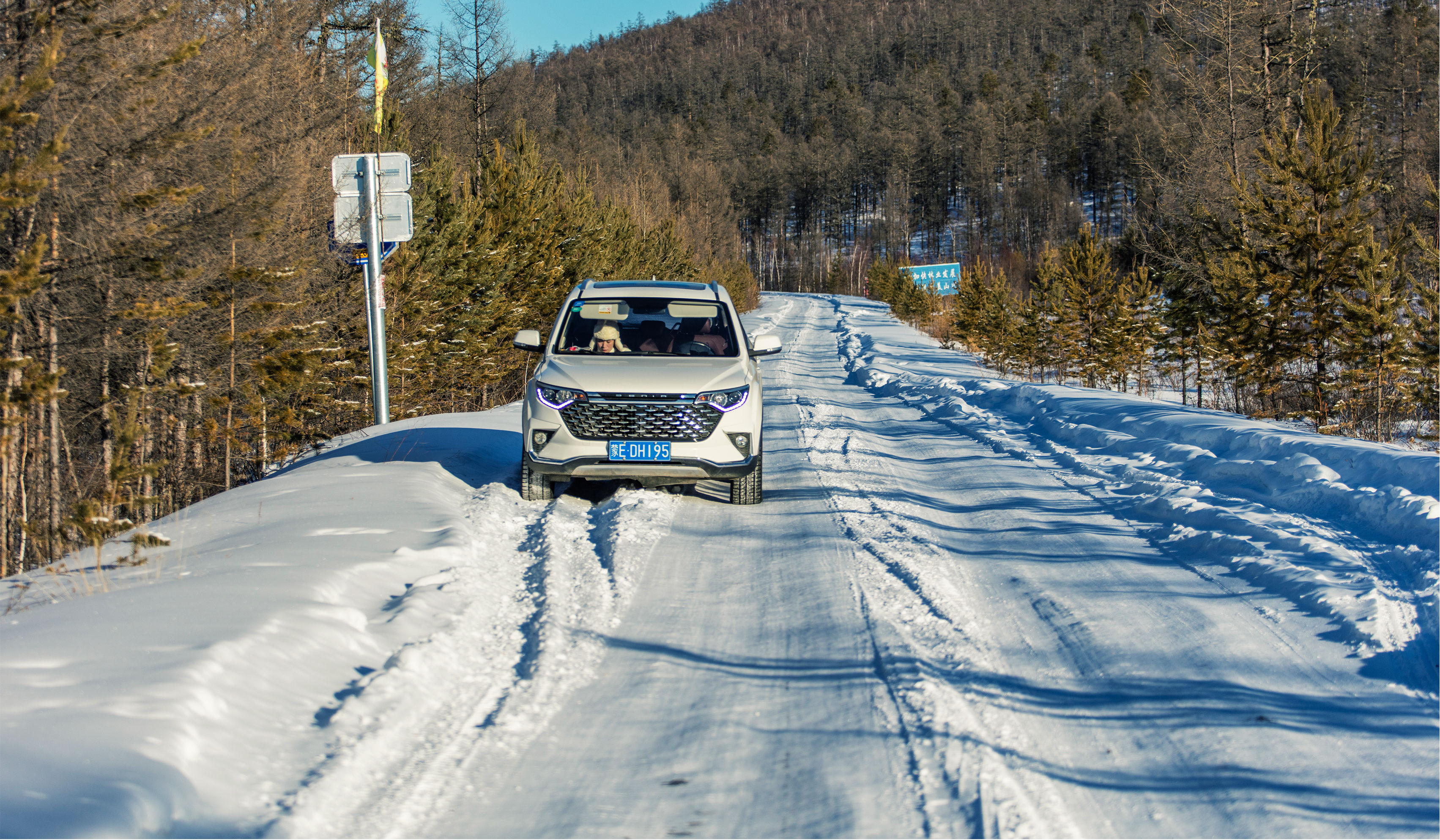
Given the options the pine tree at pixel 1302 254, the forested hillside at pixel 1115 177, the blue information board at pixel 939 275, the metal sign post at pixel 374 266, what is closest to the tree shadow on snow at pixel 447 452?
the metal sign post at pixel 374 266

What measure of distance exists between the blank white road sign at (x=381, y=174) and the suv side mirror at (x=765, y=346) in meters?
5.70

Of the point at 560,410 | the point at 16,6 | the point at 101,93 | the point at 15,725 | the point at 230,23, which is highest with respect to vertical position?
the point at 230,23

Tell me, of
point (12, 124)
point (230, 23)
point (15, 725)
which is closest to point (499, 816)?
point (15, 725)

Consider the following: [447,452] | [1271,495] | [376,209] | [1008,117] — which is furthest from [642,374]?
[1008,117]

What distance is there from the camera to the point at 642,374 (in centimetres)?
786

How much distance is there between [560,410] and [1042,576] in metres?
4.09

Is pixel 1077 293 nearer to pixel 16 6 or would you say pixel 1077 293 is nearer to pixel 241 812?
pixel 16 6

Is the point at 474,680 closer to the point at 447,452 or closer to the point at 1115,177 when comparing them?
the point at 447,452

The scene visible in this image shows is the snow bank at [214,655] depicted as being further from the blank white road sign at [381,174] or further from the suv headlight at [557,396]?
the blank white road sign at [381,174]

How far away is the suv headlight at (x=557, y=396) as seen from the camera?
7.75m

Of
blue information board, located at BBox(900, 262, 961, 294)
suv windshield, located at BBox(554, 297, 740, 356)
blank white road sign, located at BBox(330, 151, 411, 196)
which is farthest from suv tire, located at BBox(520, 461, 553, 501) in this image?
blue information board, located at BBox(900, 262, 961, 294)

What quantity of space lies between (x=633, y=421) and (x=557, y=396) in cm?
72

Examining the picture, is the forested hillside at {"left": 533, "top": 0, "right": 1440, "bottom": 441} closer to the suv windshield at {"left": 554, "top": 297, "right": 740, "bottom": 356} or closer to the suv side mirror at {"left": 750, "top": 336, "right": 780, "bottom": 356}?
the suv side mirror at {"left": 750, "top": 336, "right": 780, "bottom": 356}

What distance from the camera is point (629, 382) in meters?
7.75
